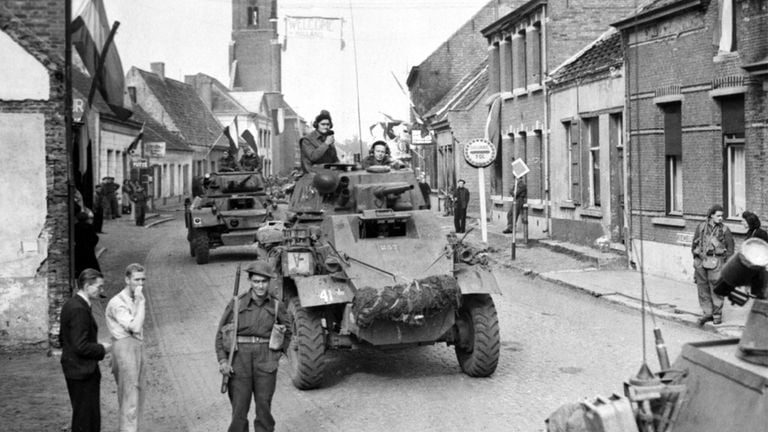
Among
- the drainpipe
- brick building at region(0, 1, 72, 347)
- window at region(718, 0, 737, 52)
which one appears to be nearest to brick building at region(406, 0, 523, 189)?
the drainpipe

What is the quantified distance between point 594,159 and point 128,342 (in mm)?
16559

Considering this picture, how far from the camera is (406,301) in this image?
29.8 feet

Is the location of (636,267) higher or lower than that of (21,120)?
lower

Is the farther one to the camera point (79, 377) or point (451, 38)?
point (451, 38)

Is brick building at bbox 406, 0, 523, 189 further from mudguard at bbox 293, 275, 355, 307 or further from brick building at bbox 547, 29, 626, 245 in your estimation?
mudguard at bbox 293, 275, 355, 307

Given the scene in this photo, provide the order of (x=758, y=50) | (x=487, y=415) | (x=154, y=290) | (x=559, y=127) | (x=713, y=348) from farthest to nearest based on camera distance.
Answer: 1. (x=559, y=127)
2. (x=154, y=290)
3. (x=758, y=50)
4. (x=487, y=415)
5. (x=713, y=348)

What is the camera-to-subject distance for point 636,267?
18.6 m

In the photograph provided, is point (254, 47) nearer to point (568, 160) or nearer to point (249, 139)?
point (249, 139)

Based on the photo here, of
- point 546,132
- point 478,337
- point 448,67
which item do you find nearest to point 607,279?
point 546,132

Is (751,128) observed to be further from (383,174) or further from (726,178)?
(383,174)

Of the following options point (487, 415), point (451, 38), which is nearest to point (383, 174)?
point (487, 415)

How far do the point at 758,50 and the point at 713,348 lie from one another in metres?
12.0

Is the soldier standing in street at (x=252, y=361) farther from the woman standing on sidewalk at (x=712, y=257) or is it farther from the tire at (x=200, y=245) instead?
the tire at (x=200, y=245)

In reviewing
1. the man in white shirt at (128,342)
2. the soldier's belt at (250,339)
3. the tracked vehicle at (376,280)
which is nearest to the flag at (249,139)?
the tracked vehicle at (376,280)
